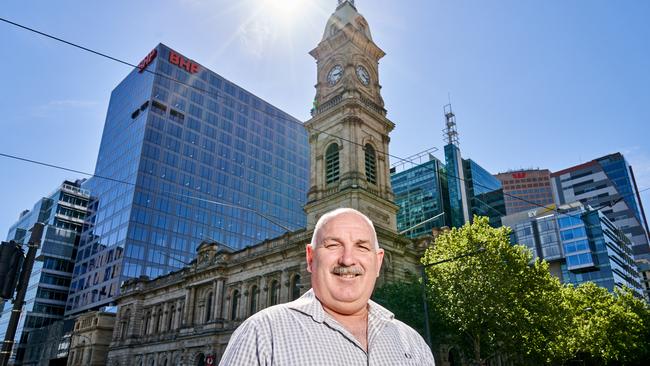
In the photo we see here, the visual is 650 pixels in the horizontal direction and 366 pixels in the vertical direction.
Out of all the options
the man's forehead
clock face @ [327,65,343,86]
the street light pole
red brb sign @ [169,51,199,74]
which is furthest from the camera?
red brb sign @ [169,51,199,74]

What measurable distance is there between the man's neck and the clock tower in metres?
28.2

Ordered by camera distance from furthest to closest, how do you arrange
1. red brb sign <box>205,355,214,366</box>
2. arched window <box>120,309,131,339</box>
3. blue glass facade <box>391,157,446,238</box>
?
1. blue glass facade <box>391,157,446,238</box>
2. arched window <box>120,309,131,339</box>
3. red brb sign <box>205,355,214,366</box>

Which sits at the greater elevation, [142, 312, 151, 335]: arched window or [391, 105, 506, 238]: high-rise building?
[391, 105, 506, 238]: high-rise building

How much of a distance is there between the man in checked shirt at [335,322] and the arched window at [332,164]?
101 ft

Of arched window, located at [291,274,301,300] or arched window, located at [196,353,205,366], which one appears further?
Result: arched window, located at [196,353,205,366]

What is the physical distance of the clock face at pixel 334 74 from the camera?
36812 mm

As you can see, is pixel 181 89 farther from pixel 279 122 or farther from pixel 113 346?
pixel 113 346

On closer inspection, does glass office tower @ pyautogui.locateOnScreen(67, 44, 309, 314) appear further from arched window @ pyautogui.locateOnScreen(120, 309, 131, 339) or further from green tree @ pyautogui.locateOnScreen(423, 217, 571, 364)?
green tree @ pyautogui.locateOnScreen(423, 217, 571, 364)

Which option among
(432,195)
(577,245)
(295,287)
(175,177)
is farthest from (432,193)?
(295,287)

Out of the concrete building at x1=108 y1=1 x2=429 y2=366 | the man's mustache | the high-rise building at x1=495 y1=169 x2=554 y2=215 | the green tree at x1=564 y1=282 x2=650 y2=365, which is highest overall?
the high-rise building at x1=495 y1=169 x2=554 y2=215

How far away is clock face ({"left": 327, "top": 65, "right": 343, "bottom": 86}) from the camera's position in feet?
121

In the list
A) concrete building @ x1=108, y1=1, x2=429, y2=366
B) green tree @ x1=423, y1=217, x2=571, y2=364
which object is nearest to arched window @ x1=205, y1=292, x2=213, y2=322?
concrete building @ x1=108, y1=1, x2=429, y2=366

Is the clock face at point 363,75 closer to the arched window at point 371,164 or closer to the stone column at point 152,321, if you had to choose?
the arched window at point 371,164

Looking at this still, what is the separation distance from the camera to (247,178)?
81.1m
